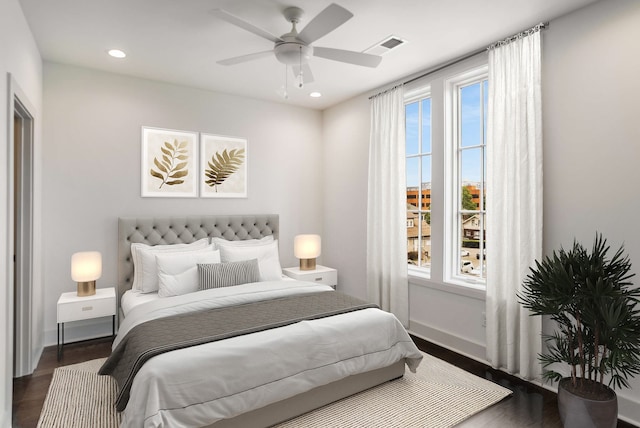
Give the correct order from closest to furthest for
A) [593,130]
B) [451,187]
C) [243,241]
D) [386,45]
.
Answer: [593,130] < [386,45] < [451,187] < [243,241]

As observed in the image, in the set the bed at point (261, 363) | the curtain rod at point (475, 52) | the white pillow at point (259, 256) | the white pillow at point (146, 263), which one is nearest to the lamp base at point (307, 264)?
the white pillow at point (259, 256)

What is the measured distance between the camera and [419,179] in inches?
161

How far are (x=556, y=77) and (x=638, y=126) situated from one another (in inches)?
26.8

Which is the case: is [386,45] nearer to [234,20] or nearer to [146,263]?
[234,20]

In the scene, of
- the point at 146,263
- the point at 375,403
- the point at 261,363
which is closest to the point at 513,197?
the point at 375,403

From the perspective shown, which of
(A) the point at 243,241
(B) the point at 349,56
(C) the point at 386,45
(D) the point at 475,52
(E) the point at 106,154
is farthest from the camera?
(A) the point at 243,241

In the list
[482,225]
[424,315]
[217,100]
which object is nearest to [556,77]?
[482,225]

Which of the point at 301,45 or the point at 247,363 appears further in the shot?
the point at 301,45

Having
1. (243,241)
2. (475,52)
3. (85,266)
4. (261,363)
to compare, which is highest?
(475,52)

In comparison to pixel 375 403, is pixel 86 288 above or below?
above

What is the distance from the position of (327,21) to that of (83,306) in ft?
10.4

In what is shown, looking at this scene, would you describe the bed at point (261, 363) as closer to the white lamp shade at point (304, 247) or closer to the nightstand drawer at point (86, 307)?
the nightstand drawer at point (86, 307)

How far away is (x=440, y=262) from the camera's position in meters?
3.73

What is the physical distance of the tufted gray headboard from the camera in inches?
152
